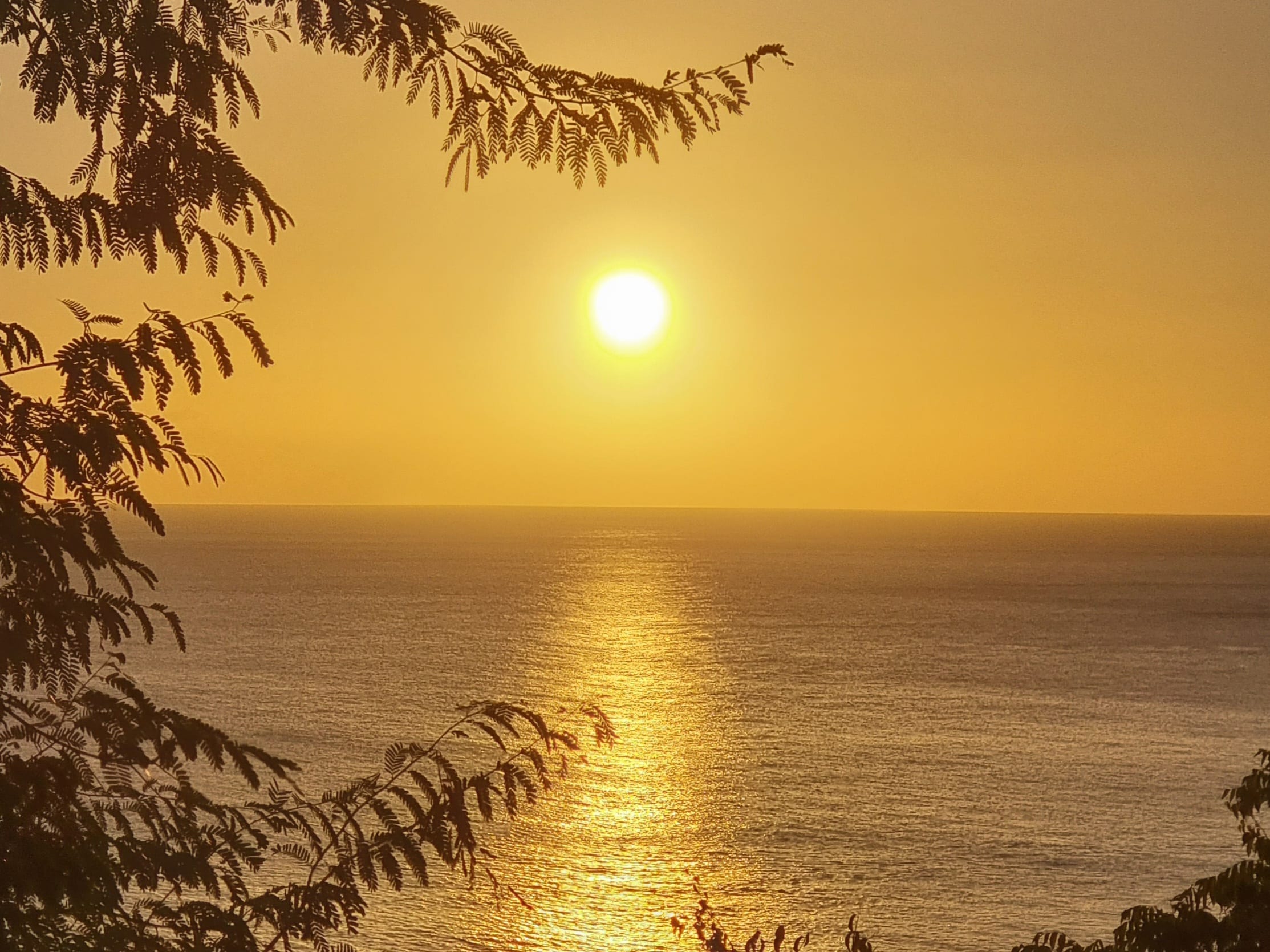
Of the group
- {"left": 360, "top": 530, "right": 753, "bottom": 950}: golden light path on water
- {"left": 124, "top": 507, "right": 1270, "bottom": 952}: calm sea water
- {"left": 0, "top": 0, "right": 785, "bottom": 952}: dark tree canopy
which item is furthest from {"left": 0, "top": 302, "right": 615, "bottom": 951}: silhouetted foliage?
{"left": 124, "top": 507, "right": 1270, "bottom": 952}: calm sea water

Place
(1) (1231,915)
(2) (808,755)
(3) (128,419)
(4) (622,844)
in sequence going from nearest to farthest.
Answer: (3) (128,419) → (1) (1231,915) → (4) (622,844) → (2) (808,755)

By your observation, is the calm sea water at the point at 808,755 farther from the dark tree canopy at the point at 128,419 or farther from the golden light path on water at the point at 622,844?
the dark tree canopy at the point at 128,419

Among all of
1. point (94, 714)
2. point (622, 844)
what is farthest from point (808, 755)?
point (94, 714)

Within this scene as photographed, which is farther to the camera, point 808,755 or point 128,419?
point 808,755

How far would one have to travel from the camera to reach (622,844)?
251 feet

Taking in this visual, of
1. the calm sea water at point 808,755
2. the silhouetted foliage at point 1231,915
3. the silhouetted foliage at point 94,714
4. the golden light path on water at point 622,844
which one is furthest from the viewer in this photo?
the calm sea water at point 808,755

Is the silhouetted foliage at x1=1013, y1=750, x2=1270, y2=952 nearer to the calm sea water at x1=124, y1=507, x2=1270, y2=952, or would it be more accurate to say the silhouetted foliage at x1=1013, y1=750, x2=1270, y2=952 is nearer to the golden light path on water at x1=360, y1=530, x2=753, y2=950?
the golden light path on water at x1=360, y1=530, x2=753, y2=950

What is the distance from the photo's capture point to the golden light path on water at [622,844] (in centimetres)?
6112

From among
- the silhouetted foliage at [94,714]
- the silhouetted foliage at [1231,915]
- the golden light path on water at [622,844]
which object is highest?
the silhouetted foliage at [94,714]

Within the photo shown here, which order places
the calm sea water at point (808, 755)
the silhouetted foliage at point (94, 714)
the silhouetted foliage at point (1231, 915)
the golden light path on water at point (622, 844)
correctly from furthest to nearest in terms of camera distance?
the calm sea water at point (808, 755) → the golden light path on water at point (622, 844) → the silhouetted foliage at point (1231, 915) → the silhouetted foliage at point (94, 714)

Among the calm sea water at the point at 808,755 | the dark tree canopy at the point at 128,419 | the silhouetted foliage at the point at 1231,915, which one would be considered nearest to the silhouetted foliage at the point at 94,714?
the dark tree canopy at the point at 128,419

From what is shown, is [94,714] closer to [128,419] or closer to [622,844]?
[128,419]

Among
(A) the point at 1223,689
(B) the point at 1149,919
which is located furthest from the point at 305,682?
(B) the point at 1149,919

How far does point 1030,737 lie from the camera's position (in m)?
106
